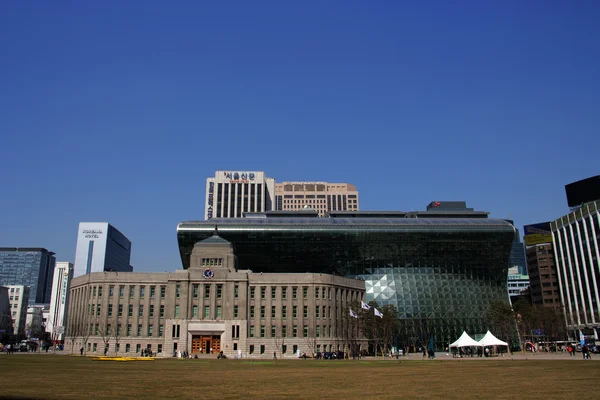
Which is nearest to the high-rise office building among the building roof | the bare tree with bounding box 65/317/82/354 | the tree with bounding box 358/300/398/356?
the building roof

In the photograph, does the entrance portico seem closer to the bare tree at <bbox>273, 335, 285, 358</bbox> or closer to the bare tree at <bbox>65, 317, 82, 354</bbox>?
the bare tree at <bbox>273, 335, 285, 358</bbox>

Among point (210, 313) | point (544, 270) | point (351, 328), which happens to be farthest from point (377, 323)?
point (544, 270)

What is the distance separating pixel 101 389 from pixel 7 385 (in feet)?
20.4

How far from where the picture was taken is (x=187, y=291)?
110688 mm

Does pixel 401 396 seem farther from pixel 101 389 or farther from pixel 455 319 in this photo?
pixel 455 319

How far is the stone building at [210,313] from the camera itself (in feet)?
354

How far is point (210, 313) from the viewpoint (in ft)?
360

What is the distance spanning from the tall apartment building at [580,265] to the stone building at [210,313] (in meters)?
79.6

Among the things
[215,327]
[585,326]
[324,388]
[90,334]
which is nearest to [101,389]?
[324,388]

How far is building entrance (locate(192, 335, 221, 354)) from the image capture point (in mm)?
107062

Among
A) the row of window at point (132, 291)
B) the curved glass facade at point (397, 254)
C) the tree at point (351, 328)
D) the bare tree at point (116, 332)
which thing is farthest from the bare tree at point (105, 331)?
→ the tree at point (351, 328)

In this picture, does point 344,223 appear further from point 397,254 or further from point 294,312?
point 294,312

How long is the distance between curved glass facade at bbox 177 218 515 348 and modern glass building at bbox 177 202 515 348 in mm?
245

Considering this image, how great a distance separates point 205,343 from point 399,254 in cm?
5508
